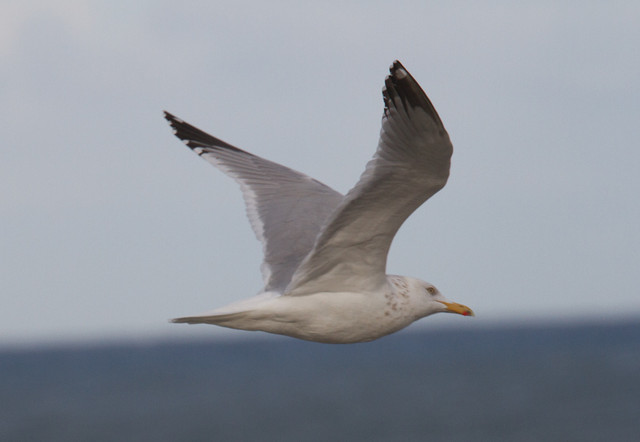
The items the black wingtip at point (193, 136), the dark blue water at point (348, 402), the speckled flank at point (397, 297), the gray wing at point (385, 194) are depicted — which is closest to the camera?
the gray wing at point (385, 194)

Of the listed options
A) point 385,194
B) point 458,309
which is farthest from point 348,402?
point 385,194

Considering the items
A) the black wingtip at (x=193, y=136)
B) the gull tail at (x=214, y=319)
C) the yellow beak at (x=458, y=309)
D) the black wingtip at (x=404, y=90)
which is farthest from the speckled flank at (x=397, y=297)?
the black wingtip at (x=193, y=136)

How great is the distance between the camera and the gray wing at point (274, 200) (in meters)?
6.23

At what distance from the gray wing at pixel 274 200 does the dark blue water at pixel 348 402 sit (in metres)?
30.8

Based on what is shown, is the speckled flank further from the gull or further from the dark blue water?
the dark blue water

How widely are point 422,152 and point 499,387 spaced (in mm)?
51960

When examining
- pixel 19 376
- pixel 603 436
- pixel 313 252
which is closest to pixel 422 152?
pixel 313 252

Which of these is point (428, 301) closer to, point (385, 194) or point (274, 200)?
point (385, 194)

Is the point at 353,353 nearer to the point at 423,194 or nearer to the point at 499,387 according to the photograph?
the point at 499,387

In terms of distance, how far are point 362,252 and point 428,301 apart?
727 millimetres

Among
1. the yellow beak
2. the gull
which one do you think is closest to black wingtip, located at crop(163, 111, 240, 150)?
the gull

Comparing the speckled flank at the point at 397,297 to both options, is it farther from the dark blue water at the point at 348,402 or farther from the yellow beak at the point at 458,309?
the dark blue water at the point at 348,402

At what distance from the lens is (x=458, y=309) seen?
5.98 meters

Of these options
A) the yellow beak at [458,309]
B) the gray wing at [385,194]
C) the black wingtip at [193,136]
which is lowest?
the yellow beak at [458,309]
